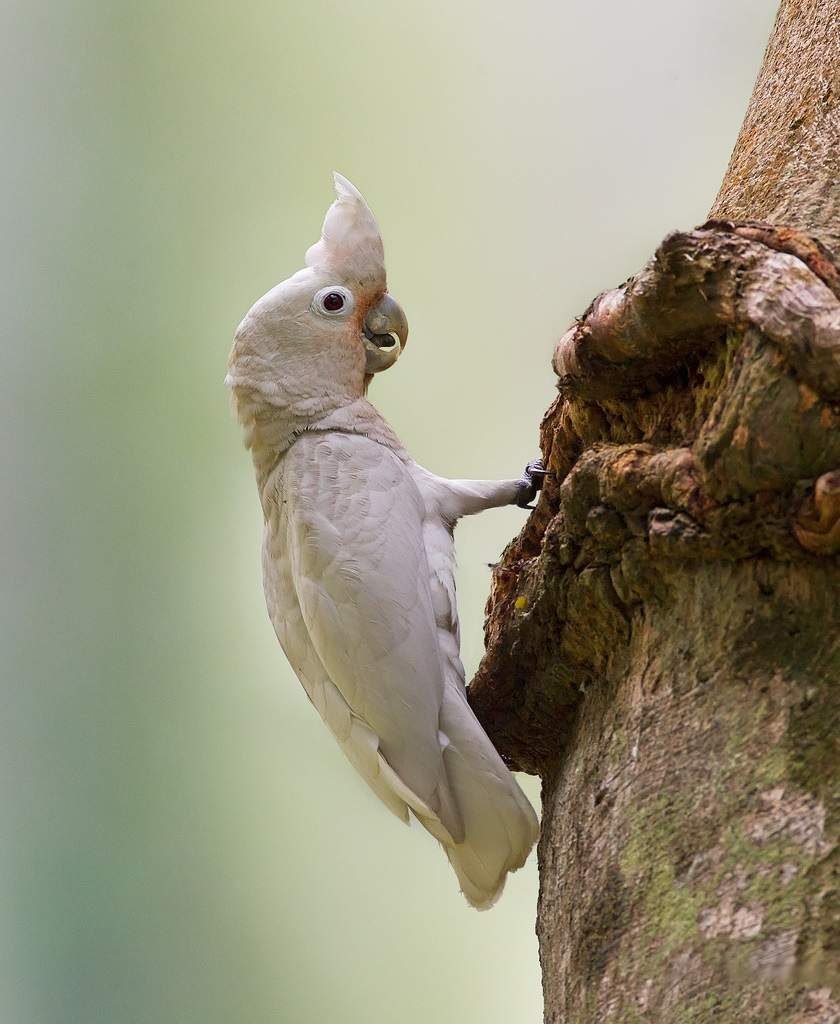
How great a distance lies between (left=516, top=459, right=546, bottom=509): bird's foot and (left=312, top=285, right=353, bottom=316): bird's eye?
0.55m

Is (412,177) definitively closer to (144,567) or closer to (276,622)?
(144,567)

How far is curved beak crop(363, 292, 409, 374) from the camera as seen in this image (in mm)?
2510

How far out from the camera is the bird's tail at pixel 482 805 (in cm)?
194

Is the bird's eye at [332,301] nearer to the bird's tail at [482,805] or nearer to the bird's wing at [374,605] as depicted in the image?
the bird's wing at [374,605]

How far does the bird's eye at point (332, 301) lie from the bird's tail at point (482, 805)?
919mm

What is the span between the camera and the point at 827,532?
4.11 feet

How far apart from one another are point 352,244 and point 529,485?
0.68m

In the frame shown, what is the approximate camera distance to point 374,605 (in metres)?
2.05

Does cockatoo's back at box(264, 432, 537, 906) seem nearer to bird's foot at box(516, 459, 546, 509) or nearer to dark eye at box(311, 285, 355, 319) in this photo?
bird's foot at box(516, 459, 546, 509)

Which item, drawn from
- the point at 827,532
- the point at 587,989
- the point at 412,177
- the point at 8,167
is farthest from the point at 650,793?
the point at 8,167

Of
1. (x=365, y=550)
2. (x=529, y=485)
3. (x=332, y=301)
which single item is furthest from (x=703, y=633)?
(x=332, y=301)

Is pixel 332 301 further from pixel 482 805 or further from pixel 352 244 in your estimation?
pixel 482 805

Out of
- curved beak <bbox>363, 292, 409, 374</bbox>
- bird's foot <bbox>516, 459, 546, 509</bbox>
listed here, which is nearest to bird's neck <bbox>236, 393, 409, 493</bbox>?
curved beak <bbox>363, 292, 409, 374</bbox>

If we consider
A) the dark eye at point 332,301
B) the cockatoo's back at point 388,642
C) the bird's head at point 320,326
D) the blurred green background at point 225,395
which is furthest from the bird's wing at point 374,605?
the blurred green background at point 225,395
